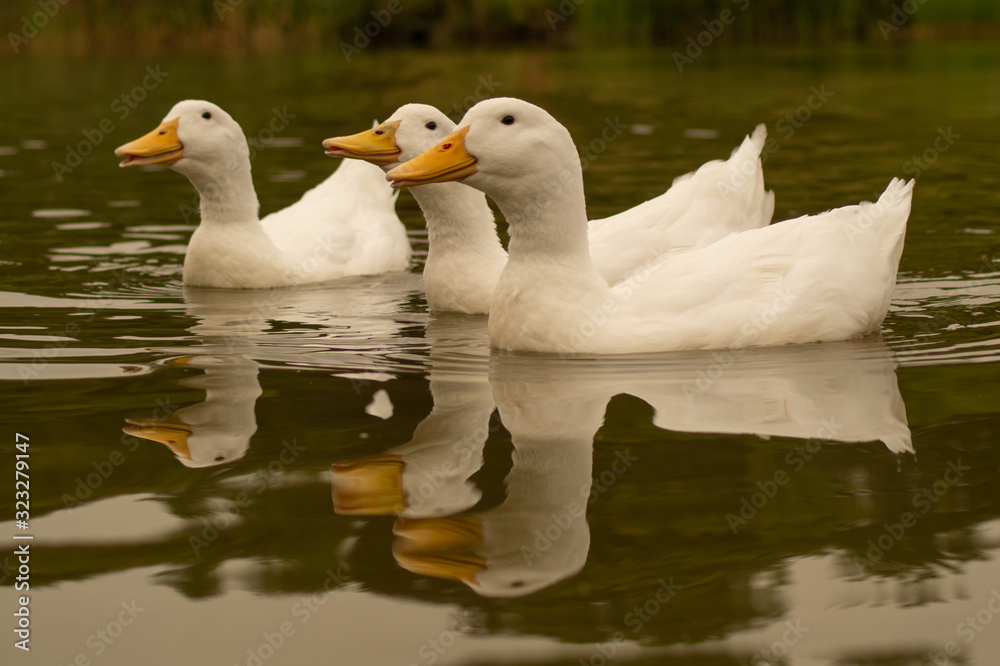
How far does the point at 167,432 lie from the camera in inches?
196

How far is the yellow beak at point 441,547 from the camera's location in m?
3.63

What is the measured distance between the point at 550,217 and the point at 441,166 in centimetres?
57

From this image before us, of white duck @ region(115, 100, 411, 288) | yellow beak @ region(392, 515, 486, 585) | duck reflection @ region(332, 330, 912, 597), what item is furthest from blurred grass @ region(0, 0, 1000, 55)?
yellow beak @ region(392, 515, 486, 585)

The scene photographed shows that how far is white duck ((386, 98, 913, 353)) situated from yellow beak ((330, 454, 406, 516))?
1.67 m

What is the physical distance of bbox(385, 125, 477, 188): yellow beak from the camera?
5.84 metres

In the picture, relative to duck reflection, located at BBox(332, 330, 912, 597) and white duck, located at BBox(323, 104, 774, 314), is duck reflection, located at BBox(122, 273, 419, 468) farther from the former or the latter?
duck reflection, located at BBox(332, 330, 912, 597)

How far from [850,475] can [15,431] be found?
305 cm

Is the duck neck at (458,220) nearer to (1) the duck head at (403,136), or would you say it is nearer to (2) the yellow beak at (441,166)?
Result: (1) the duck head at (403,136)

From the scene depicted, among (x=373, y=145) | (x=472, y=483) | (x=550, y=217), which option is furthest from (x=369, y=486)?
(x=373, y=145)

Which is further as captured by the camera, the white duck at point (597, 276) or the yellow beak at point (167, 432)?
the white duck at point (597, 276)

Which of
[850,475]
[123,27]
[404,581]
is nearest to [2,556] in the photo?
[404,581]

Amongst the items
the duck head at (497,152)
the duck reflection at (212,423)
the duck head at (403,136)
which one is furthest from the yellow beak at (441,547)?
the duck head at (403,136)

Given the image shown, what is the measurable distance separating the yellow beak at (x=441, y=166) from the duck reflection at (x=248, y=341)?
900 millimetres

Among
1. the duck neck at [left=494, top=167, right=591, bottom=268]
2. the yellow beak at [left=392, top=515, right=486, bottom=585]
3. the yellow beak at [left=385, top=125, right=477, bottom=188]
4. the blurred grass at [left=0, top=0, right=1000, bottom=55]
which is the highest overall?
the yellow beak at [left=385, top=125, right=477, bottom=188]
